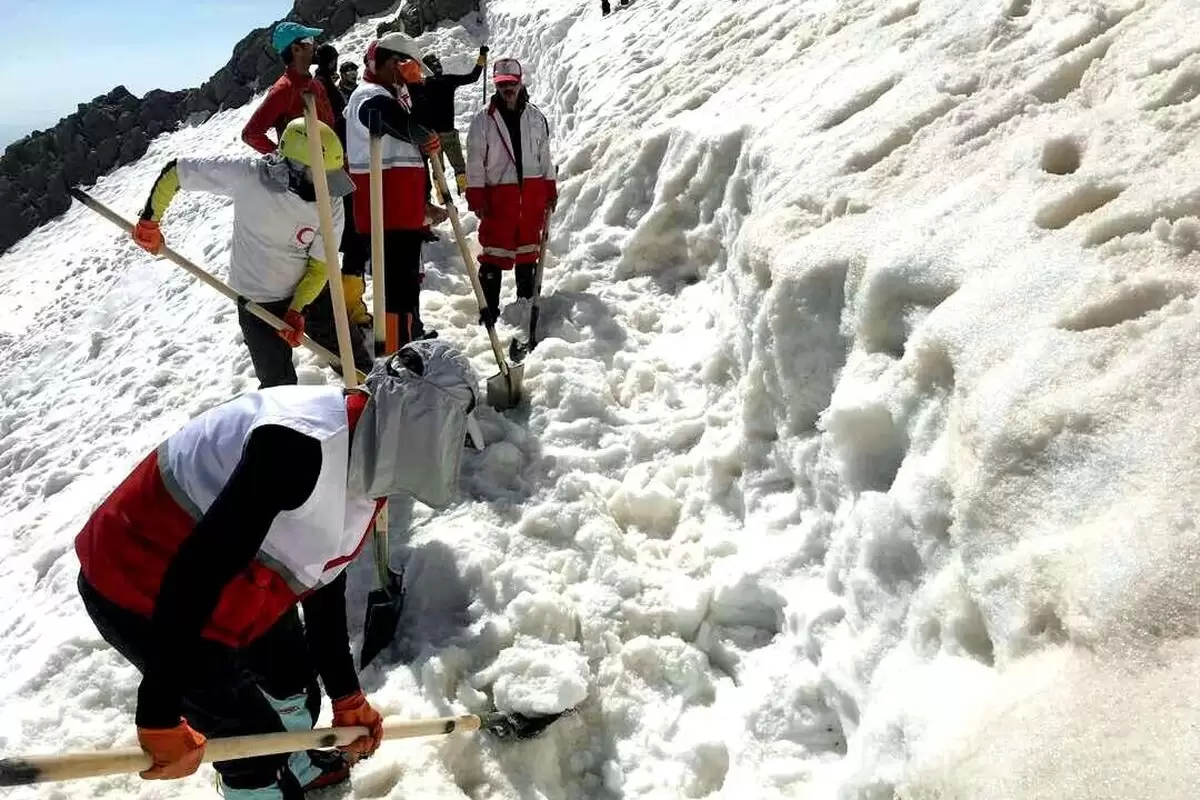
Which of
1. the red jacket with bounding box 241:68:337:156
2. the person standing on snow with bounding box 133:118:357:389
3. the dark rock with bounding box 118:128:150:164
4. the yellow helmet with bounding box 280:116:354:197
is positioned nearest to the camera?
the yellow helmet with bounding box 280:116:354:197

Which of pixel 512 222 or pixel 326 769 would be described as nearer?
pixel 326 769

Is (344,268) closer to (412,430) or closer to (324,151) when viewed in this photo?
(324,151)

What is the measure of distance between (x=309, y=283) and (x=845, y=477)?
10.7 ft

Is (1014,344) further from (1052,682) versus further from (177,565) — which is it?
(177,565)

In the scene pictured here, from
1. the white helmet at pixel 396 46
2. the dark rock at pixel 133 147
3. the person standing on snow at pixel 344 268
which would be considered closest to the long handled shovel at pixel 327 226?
the person standing on snow at pixel 344 268

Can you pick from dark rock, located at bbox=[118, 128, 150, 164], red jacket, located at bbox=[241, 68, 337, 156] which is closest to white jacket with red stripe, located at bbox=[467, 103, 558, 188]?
red jacket, located at bbox=[241, 68, 337, 156]

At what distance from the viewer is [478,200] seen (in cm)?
652

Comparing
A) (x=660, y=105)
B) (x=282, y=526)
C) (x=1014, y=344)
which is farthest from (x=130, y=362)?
(x=1014, y=344)

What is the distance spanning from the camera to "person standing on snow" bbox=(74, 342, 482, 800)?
2.04m

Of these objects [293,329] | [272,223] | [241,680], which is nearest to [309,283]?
[293,329]

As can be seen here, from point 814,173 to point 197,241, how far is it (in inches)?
369

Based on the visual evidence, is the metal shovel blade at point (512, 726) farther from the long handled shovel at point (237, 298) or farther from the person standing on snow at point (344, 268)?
the person standing on snow at point (344, 268)

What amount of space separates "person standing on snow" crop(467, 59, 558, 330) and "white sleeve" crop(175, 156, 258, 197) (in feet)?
7.05

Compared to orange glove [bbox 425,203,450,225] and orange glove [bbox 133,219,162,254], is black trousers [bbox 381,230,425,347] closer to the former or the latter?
orange glove [bbox 425,203,450,225]
